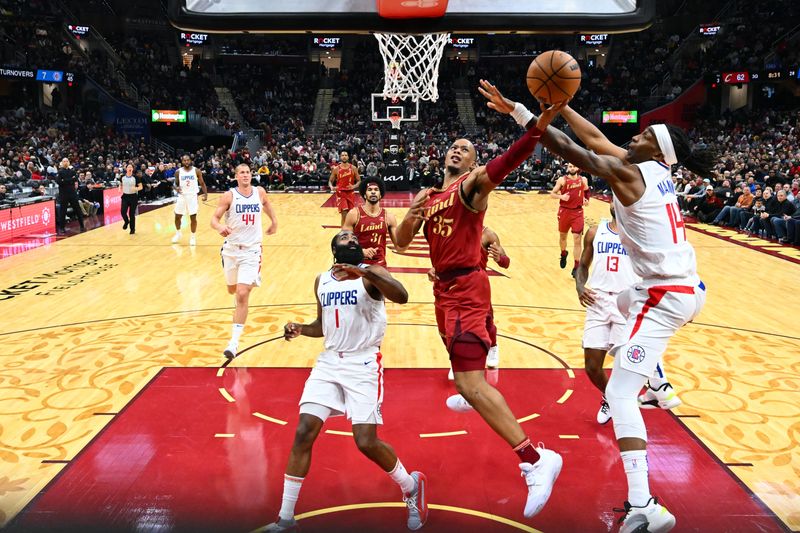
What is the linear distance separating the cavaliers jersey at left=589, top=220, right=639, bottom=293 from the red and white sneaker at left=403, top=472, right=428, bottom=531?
228 cm

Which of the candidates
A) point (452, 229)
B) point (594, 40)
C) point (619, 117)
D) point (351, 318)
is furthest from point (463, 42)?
point (351, 318)

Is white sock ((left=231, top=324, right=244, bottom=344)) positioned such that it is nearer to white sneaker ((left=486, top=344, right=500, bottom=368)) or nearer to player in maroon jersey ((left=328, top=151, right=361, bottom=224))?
white sneaker ((left=486, top=344, right=500, bottom=368))

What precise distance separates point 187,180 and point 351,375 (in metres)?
10.9

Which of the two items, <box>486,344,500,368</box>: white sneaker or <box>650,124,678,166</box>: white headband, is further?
<box>486,344,500,368</box>: white sneaker

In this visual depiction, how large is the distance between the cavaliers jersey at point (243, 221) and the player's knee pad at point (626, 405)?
4513 mm

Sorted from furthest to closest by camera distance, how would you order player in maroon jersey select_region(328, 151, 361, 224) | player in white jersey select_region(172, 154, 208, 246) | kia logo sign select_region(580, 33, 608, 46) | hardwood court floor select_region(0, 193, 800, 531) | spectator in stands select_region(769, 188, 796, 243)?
kia logo sign select_region(580, 33, 608, 46)
spectator in stands select_region(769, 188, 796, 243)
player in white jersey select_region(172, 154, 208, 246)
player in maroon jersey select_region(328, 151, 361, 224)
hardwood court floor select_region(0, 193, 800, 531)

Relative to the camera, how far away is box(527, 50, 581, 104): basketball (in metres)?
3.71

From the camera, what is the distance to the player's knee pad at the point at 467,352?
3.90 metres

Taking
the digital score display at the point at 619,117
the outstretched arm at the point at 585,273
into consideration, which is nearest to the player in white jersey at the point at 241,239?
the outstretched arm at the point at 585,273

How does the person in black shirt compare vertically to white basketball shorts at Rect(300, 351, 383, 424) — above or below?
above

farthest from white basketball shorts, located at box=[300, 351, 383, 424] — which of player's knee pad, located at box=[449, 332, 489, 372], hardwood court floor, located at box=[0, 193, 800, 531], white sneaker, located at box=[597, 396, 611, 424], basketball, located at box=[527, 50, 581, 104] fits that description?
white sneaker, located at box=[597, 396, 611, 424]

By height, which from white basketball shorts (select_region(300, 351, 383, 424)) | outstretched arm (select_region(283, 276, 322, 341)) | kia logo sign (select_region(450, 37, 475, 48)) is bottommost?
white basketball shorts (select_region(300, 351, 383, 424))

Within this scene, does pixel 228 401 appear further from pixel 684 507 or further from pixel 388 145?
pixel 388 145

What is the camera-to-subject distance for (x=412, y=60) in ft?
39.9
